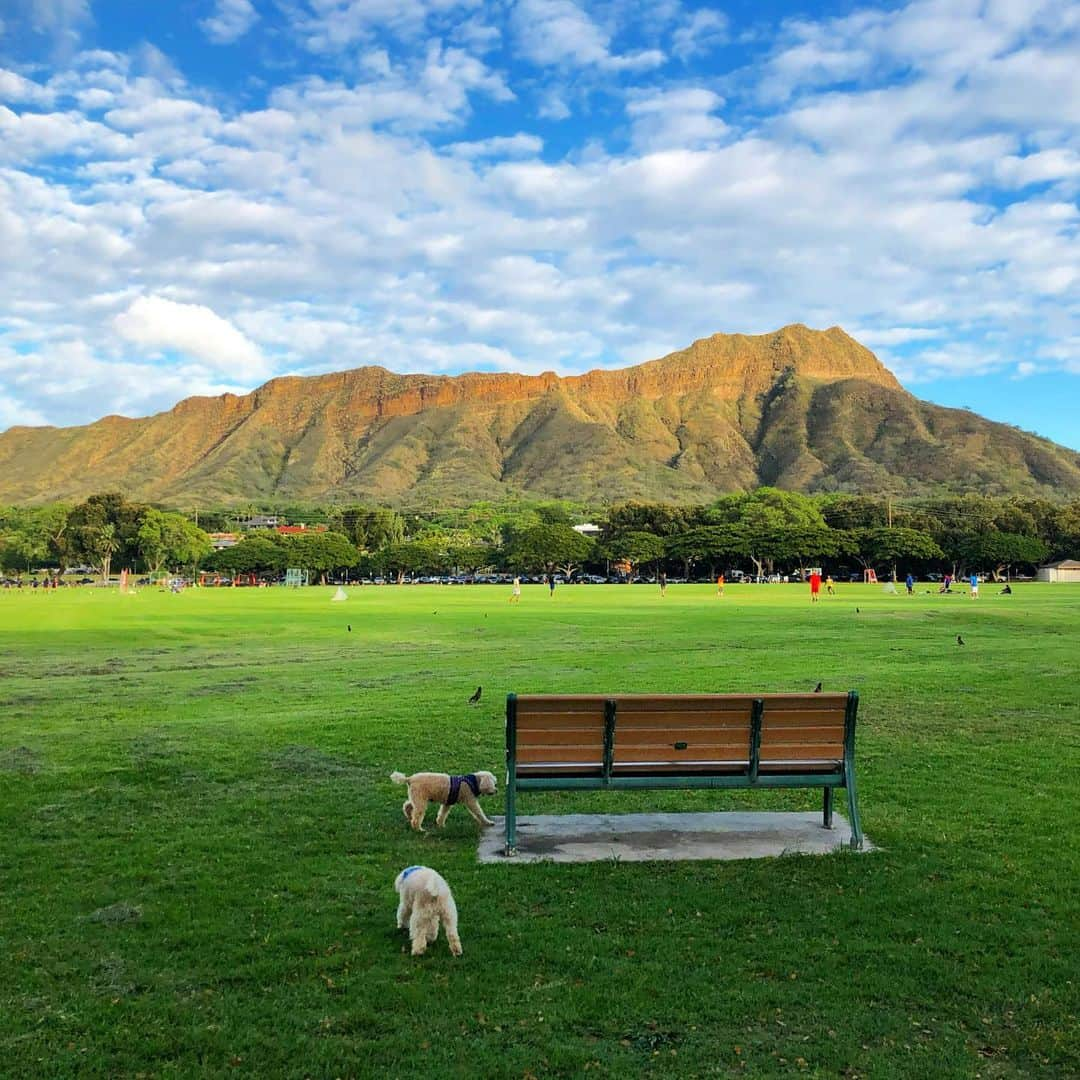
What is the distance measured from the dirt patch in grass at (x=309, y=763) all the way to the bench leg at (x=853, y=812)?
526 centimetres

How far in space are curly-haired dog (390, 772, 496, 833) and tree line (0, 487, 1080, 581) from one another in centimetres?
10962

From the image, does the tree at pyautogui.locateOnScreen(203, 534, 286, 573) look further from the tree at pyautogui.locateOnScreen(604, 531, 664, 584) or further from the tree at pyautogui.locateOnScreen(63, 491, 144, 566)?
the tree at pyautogui.locateOnScreen(604, 531, 664, 584)

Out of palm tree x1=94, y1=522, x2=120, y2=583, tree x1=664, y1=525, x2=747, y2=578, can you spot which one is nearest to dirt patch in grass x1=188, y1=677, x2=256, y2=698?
tree x1=664, y1=525, x2=747, y2=578

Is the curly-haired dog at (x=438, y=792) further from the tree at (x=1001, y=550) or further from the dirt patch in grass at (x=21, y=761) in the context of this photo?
the tree at (x=1001, y=550)

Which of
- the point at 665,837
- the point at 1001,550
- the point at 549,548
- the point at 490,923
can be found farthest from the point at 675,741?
the point at 549,548

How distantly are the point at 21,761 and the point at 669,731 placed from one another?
7785 millimetres

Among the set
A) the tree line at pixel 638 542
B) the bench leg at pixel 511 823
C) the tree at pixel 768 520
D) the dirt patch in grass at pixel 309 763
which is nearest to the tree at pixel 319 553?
the tree line at pixel 638 542

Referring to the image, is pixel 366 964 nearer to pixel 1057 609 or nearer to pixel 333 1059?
pixel 333 1059

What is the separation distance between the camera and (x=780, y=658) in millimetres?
A: 22062

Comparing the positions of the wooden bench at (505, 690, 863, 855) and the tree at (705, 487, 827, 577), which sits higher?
the tree at (705, 487, 827, 577)

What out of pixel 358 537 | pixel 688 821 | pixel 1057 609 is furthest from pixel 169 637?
pixel 358 537

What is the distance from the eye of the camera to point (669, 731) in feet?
25.4

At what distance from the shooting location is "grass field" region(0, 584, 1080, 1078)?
4570 mm

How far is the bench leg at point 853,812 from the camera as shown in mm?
7641
